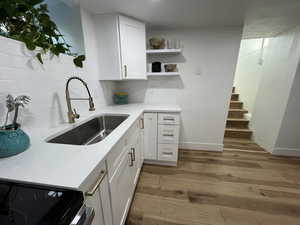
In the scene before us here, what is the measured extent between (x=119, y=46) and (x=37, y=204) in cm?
169

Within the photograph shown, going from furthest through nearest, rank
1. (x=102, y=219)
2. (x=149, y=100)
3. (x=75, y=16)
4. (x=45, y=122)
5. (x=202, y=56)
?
(x=149, y=100) < (x=202, y=56) < (x=75, y=16) < (x=45, y=122) < (x=102, y=219)

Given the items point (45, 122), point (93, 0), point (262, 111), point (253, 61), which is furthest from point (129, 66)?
point (253, 61)

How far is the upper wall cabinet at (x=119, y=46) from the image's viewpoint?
1.60m

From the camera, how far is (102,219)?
2.37 ft

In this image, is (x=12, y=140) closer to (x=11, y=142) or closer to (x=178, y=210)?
(x=11, y=142)

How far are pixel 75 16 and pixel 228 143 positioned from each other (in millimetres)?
3265

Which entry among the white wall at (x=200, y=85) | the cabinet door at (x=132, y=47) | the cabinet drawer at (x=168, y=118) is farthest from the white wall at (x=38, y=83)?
the white wall at (x=200, y=85)

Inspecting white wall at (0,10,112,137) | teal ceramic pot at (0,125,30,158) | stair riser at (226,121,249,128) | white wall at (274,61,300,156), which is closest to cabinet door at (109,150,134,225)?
teal ceramic pot at (0,125,30,158)

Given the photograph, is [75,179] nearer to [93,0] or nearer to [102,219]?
[102,219]

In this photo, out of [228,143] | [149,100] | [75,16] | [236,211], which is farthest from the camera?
[228,143]

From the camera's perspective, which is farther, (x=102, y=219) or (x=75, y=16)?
(x=75, y=16)

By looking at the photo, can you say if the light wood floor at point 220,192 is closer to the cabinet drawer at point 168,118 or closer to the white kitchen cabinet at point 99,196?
the white kitchen cabinet at point 99,196

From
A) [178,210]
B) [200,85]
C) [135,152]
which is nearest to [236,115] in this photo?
[200,85]

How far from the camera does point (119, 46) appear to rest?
64.5 inches
